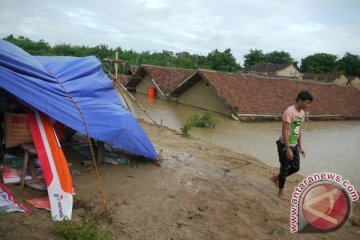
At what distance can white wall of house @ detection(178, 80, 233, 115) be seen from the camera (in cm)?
1566

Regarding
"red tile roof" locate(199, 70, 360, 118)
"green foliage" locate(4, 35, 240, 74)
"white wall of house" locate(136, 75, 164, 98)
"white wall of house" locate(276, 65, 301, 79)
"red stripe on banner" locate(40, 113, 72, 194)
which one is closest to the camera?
"red stripe on banner" locate(40, 113, 72, 194)

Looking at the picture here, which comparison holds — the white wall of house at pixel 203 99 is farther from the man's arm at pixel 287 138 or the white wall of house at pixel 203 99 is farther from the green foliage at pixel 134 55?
the green foliage at pixel 134 55

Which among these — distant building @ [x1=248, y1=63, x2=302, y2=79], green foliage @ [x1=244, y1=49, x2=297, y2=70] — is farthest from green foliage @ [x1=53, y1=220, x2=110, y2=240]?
green foliage @ [x1=244, y1=49, x2=297, y2=70]

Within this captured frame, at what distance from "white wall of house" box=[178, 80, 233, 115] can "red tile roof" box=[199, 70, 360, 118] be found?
0.69m

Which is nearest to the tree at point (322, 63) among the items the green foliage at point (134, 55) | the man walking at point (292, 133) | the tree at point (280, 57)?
the tree at point (280, 57)

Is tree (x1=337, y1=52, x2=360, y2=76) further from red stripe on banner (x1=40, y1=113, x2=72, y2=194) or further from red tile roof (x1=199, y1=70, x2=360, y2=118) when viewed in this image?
red stripe on banner (x1=40, y1=113, x2=72, y2=194)

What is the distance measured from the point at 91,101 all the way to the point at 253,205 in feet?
10.2

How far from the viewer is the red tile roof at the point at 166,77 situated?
799 inches

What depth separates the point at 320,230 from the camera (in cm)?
414

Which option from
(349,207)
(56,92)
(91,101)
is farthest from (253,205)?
(56,92)

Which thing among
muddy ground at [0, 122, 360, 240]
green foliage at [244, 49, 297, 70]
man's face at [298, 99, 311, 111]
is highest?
green foliage at [244, 49, 297, 70]

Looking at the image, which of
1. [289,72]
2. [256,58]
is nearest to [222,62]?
[289,72]

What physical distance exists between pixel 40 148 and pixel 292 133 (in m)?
3.66

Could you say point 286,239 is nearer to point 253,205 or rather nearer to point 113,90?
point 253,205
